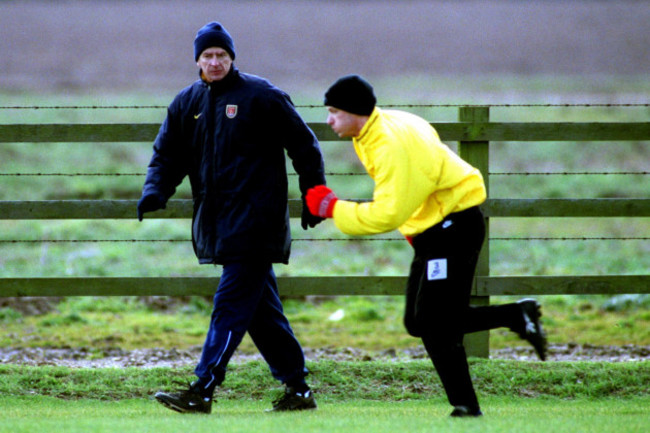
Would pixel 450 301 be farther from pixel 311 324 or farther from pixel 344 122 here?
pixel 311 324

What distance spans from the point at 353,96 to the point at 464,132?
67.6 inches

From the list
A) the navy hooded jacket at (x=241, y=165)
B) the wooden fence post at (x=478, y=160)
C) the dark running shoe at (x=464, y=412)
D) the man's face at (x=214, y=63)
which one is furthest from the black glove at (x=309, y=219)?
the wooden fence post at (x=478, y=160)

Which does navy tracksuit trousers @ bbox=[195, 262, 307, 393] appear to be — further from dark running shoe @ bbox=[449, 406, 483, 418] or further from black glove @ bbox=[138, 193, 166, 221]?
dark running shoe @ bbox=[449, 406, 483, 418]

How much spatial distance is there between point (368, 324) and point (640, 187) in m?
11.3

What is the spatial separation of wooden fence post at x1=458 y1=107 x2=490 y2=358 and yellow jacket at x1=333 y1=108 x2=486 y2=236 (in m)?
1.50

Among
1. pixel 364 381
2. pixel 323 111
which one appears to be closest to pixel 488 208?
pixel 364 381

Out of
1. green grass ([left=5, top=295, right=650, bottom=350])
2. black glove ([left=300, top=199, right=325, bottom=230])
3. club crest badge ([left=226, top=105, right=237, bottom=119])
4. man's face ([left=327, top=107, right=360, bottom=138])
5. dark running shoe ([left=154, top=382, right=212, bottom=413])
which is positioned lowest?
green grass ([left=5, top=295, right=650, bottom=350])

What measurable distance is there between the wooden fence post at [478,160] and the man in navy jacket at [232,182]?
53.7 inches

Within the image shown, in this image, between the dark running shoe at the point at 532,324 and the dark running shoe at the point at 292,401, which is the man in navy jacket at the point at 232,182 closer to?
the dark running shoe at the point at 292,401

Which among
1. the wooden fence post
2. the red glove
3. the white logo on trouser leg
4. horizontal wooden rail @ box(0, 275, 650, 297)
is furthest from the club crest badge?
the wooden fence post

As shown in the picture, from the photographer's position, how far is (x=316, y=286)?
5.79m

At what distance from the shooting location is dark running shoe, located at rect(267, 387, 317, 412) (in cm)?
488

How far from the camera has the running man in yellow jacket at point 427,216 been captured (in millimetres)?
4070

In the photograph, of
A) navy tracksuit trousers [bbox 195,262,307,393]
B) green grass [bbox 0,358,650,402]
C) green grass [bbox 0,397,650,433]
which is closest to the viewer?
green grass [bbox 0,397,650,433]
